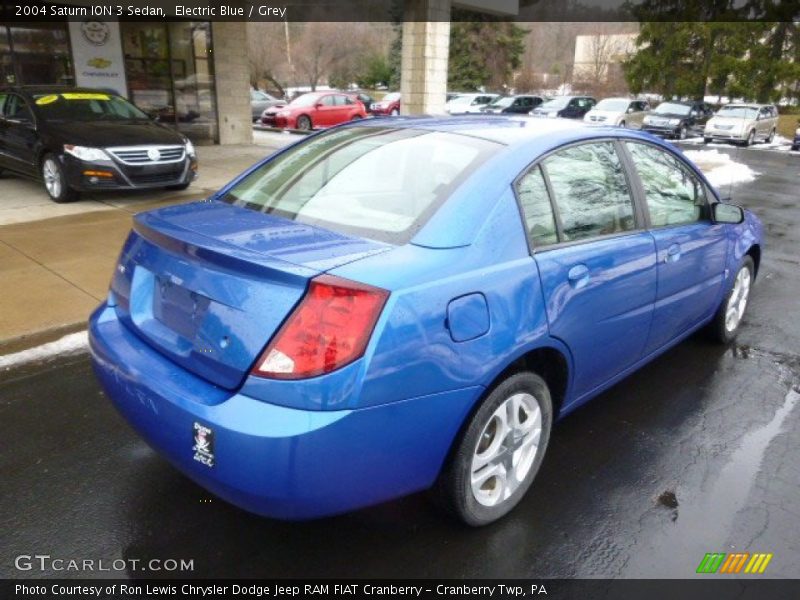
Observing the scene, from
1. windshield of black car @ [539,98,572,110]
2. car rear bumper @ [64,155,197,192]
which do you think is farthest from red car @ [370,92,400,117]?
car rear bumper @ [64,155,197,192]

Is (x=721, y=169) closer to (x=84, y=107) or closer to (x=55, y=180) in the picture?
(x=84, y=107)

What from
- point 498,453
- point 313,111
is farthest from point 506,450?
point 313,111

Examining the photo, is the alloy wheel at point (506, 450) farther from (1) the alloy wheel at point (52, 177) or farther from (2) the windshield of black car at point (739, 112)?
(2) the windshield of black car at point (739, 112)

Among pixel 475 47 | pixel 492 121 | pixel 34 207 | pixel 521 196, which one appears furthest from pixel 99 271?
pixel 475 47

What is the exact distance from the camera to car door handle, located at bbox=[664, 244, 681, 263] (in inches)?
129

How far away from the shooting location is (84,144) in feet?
26.7

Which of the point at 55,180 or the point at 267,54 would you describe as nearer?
the point at 55,180

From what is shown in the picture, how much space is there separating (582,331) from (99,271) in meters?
4.56

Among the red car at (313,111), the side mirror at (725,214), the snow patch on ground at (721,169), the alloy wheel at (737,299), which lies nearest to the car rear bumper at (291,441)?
the side mirror at (725,214)

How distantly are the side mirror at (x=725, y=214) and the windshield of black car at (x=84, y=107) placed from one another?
28.0ft

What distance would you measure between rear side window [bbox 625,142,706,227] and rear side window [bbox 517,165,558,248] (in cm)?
89

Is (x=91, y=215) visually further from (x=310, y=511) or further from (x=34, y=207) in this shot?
(x=310, y=511)

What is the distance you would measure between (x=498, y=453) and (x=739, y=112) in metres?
27.9

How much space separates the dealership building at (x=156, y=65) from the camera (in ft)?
44.0
